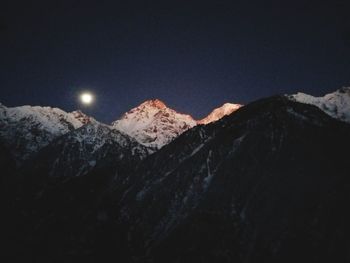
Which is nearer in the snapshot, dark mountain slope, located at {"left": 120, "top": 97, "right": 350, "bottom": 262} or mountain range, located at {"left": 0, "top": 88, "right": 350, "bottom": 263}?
dark mountain slope, located at {"left": 120, "top": 97, "right": 350, "bottom": 262}

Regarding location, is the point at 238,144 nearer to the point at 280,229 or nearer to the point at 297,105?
the point at 297,105

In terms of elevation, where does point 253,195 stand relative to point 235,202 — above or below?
above

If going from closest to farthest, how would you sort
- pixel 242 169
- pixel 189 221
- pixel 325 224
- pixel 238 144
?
pixel 325 224, pixel 189 221, pixel 242 169, pixel 238 144

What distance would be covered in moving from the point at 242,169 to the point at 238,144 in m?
13.7

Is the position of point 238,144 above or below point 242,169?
above

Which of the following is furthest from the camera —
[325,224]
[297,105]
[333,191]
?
[297,105]

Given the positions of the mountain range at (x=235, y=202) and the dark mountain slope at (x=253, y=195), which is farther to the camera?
the mountain range at (x=235, y=202)

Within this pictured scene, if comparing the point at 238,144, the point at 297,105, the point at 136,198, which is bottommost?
the point at 136,198

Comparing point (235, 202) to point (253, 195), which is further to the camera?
point (235, 202)

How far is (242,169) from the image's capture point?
5615 inches

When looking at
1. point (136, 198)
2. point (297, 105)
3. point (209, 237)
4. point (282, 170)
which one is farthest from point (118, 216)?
point (297, 105)

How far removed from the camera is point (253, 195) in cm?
13012

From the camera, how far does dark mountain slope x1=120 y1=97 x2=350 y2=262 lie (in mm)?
111750

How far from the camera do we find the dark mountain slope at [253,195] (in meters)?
112
